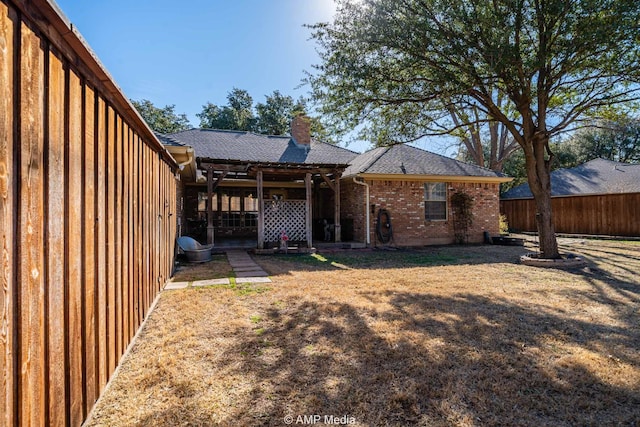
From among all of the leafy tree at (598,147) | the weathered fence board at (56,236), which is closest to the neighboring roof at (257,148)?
the weathered fence board at (56,236)

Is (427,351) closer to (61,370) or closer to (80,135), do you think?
(61,370)

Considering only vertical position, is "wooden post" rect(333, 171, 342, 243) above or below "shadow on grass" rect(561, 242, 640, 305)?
above

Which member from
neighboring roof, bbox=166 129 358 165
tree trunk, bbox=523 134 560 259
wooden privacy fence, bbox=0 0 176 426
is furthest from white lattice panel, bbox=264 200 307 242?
wooden privacy fence, bbox=0 0 176 426

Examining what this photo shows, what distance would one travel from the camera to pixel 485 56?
282 inches

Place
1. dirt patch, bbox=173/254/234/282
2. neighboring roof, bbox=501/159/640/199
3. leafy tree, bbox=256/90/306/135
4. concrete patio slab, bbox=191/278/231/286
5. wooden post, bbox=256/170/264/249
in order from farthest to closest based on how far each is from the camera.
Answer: leafy tree, bbox=256/90/306/135
neighboring roof, bbox=501/159/640/199
wooden post, bbox=256/170/264/249
dirt patch, bbox=173/254/234/282
concrete patio slab, bbox=191/278/231/286

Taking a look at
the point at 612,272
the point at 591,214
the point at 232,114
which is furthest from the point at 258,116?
the point at 612,272

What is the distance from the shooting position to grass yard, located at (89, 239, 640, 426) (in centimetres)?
216

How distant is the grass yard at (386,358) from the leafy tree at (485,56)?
486 centimetres

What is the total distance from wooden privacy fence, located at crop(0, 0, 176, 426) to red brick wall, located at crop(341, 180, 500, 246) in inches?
376

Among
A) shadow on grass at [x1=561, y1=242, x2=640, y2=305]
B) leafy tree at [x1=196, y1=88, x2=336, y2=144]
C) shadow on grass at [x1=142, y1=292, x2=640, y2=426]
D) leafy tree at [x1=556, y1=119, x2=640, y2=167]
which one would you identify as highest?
leafy tree at [x1=196, y1=88, x2=336, y2=144]

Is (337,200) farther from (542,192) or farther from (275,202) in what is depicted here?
(542,192)

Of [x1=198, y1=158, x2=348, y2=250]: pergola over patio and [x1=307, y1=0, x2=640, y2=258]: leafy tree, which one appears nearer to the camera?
[x1=307, y1=0, x2=640, y2=258]: leafy tree

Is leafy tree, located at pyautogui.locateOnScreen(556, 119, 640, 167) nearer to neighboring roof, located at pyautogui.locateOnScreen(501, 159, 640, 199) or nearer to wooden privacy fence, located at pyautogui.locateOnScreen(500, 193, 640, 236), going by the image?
neighboring roof, located at pyautogui.locateOnScreen(501, 159, 640, 199)

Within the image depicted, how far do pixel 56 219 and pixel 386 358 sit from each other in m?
2.63
